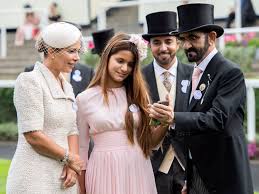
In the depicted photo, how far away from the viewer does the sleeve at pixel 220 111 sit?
4.58m

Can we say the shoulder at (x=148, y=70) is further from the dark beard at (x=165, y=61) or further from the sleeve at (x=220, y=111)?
the sleeve at (x=220, y=111)

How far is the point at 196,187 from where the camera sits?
16.3ft

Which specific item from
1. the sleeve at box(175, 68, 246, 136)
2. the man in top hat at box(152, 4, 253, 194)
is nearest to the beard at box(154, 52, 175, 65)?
the man in top hat at box(152, 4, 253, 194)

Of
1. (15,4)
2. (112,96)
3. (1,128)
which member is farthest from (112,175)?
(15,4)

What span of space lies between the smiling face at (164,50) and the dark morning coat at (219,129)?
3.51 feet

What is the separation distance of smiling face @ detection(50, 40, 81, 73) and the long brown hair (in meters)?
0.32

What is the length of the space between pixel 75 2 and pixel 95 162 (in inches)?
639

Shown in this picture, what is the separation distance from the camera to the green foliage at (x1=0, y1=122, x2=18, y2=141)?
547 inches

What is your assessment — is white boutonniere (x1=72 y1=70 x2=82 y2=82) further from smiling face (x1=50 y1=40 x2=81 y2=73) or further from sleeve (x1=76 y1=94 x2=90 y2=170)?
smiling face (x1=50 y1=40 x2=81 y2=73)

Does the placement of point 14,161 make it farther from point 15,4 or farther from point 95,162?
point 15,4

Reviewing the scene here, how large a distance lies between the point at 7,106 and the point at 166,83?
9.04 metres

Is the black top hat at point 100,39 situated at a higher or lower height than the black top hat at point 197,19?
lower

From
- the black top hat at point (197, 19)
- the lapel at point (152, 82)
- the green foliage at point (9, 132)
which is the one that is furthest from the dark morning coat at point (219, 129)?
the green foliage at point (9, 132)

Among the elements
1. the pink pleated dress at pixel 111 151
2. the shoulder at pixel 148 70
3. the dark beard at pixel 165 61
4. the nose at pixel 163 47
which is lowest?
the pink pleated dress at pixel 111 151
